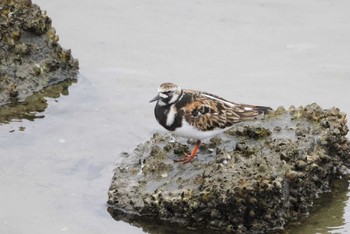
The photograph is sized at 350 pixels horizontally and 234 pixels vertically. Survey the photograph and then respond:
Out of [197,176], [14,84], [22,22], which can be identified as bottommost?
[197,176]

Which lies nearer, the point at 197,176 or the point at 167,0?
the point at 197,176

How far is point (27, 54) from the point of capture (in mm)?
8828

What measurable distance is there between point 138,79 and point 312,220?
11.3 ft

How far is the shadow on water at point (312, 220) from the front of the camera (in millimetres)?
6465

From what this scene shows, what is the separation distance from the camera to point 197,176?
6.66 metres

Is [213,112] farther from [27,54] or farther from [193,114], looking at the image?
[27,54]

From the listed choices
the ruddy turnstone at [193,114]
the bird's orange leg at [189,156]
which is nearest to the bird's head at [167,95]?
the ruddy turnstone at [193,114]

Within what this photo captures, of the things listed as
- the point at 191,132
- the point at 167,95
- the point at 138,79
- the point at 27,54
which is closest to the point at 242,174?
the point at 191,132

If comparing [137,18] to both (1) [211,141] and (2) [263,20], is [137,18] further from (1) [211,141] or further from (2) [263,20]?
(1) [211,141]

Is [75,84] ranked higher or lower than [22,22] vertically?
lower

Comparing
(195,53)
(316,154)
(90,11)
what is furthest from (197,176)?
(90,11)

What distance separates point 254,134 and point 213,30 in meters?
3.68

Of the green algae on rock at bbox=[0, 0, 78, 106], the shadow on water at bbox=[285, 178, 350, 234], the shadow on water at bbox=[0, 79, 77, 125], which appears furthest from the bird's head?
the green algae on rock at bbox=[0, 0, 78, 106]

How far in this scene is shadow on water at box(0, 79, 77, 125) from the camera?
8.21 meters
